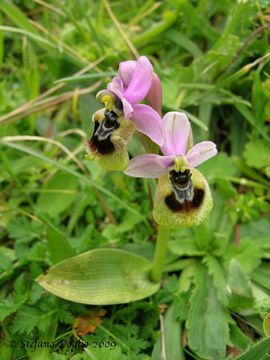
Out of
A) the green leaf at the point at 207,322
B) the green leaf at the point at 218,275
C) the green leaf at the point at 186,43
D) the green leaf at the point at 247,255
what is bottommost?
the green leaf at the point at 207,322

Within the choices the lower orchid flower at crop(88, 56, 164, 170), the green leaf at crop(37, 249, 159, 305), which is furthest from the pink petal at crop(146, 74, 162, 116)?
the green leaf at crop(37, 249, 159, 305)

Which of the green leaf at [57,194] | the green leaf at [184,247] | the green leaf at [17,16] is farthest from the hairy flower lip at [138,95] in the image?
the green leaf at [17,16]

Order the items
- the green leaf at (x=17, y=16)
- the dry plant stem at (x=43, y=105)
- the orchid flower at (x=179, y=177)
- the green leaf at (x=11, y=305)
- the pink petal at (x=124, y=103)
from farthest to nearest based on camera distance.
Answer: the green leaf at (x=17, y=16) < the dry plant stem at (x=43, y=105) < the green leaf at (x=11, y=305) < the orchid flower at (x=179, y=177) < the pink petal at (x=124, y=103)

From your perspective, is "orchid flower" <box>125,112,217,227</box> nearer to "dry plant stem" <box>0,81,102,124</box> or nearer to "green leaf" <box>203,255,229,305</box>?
"green leaf" <box>203,255,229,305</box>

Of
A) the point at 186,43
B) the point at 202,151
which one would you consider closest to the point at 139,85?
the point at 202,151

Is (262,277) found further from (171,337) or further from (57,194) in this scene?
(57,194)

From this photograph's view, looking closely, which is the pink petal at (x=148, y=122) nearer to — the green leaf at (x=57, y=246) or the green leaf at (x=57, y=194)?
the green leaf at (x=57, y=246)

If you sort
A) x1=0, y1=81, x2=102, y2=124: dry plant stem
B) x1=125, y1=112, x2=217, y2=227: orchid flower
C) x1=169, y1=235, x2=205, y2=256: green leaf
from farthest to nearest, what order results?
x1=0, y1=81, x2=102, y2=124: dry plant stem < x1=169, y1=235, x2=205, y2=256: green leaf < x1=125, y1=112, x2=217, y2=227: orchid flower
